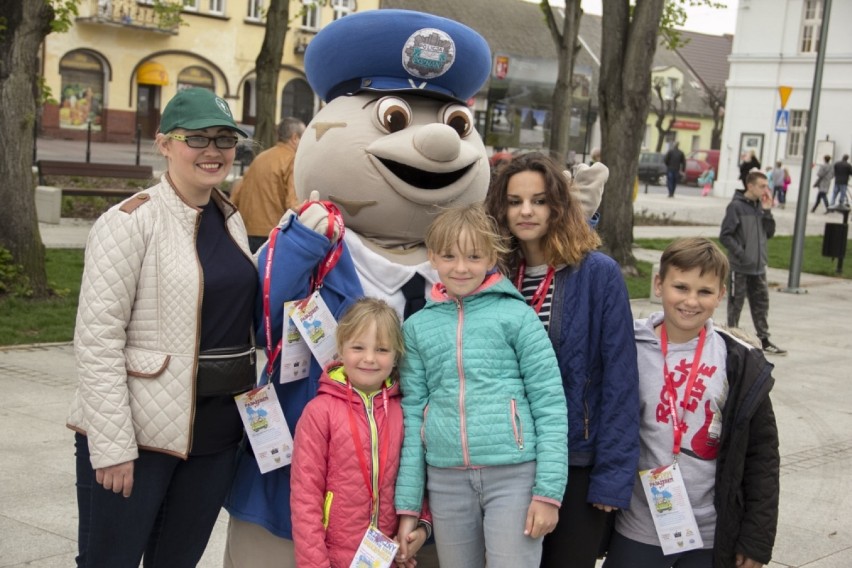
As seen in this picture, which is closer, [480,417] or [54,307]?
[480,417]

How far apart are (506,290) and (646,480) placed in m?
0.79

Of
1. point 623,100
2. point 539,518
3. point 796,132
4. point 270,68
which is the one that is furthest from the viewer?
point 796,132

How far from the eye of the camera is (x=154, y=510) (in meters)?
3.24

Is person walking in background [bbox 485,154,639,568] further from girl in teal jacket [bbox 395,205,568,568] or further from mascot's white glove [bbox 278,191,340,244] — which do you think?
mascot's white glove [bbox 278,191,340,244]

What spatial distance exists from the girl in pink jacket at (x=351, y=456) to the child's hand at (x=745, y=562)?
1.00m

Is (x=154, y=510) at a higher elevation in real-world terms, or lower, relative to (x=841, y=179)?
lower

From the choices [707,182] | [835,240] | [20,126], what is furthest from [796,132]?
[20,126]

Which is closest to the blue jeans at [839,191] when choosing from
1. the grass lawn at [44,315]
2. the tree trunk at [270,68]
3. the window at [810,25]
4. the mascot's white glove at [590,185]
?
the window at [810,25]

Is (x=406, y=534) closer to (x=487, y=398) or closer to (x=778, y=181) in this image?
(x=487, y=398)

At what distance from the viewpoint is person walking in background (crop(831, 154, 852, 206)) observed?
29827mm

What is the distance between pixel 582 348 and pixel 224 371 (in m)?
1.10

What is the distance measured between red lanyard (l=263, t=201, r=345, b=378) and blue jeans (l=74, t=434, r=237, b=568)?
0.34 metres

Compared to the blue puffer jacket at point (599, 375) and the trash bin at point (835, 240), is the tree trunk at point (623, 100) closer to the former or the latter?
the trash bin at point (835, 240)

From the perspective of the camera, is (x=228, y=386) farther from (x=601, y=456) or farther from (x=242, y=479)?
(x=601, y=456)
